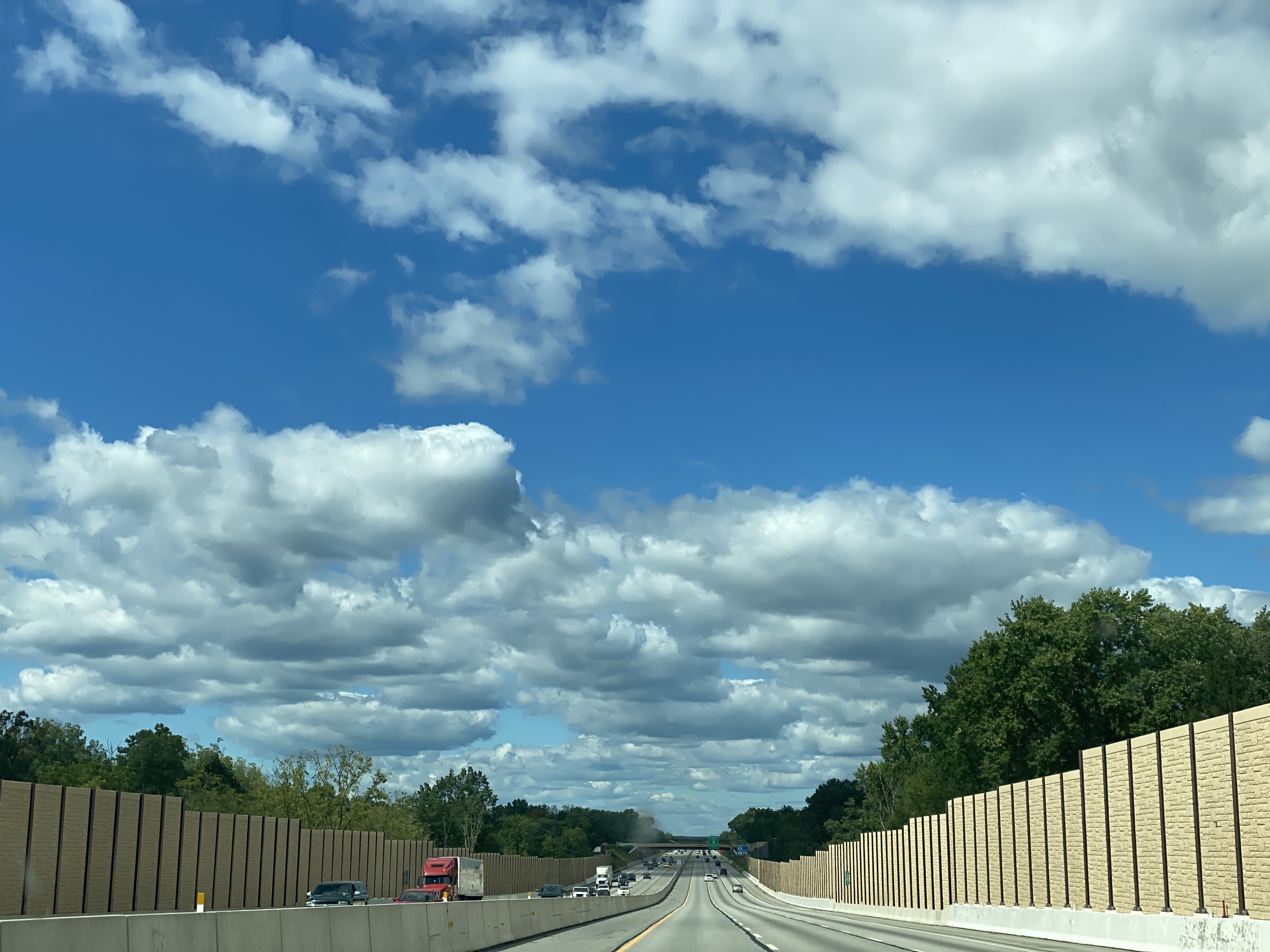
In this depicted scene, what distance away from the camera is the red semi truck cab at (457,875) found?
244ft

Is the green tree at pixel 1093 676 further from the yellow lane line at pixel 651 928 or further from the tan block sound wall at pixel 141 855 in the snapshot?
the tan block sound wall at pixel 141 855

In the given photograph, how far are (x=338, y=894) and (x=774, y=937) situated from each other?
67.2ft

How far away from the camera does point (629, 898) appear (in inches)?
3511

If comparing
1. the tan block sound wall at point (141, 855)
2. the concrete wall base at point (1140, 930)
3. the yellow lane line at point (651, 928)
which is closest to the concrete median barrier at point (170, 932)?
the yellow lane line at point (651, 928)

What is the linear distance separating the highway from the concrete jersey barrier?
1.28m

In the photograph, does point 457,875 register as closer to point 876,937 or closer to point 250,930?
point 876,937

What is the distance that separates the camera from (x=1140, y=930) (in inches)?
1137

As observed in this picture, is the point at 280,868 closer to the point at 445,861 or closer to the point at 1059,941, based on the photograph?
the point at 445,861

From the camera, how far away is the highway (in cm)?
2844

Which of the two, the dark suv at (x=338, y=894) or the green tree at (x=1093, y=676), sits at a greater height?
the green tree at (x=1093, y=676)

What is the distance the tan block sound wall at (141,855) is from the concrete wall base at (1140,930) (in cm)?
2399

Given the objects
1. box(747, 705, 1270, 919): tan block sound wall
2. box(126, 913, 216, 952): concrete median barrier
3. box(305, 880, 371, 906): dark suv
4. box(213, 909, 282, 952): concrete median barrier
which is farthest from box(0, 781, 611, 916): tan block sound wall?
box(126, 913, 216, 952): concrete median barrier

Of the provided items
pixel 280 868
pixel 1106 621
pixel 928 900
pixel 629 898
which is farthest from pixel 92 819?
pixel 1106 621

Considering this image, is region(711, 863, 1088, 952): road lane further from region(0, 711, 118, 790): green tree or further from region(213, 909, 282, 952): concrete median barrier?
region(0, 711, 118, 790): green tree
